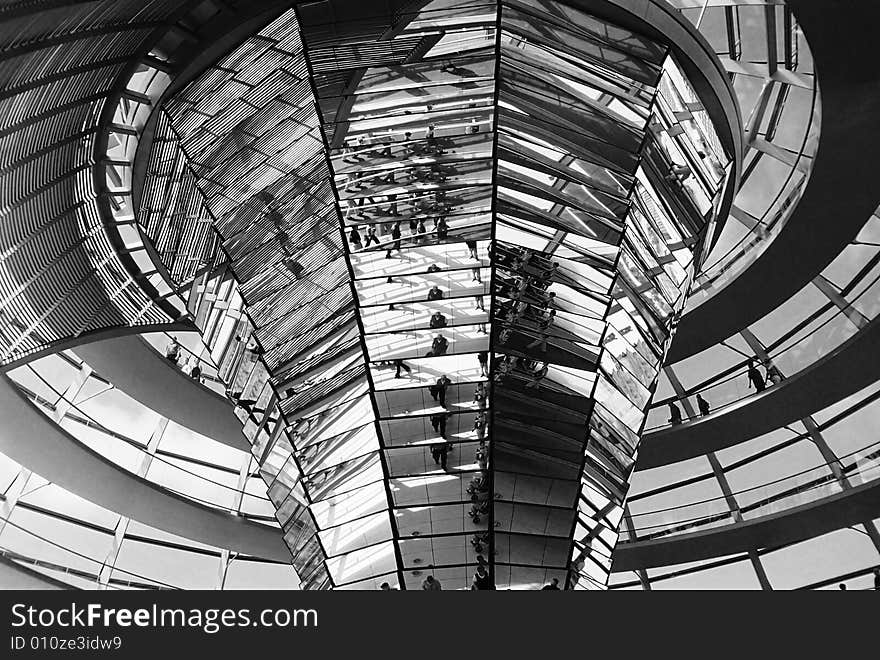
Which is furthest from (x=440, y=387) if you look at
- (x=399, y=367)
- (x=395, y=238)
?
(x=395, y=238)

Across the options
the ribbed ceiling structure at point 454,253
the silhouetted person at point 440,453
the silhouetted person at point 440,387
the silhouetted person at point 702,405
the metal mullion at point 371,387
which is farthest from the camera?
the silhouetted person at point 702,405

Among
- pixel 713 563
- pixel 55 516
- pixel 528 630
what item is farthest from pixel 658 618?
pixel 713 563

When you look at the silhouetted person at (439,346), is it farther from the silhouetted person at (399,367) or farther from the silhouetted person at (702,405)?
the silhouetted person at (702,405)

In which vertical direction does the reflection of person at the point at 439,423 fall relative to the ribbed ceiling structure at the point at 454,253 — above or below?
below

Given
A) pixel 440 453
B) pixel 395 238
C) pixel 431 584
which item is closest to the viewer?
pixel 395 238

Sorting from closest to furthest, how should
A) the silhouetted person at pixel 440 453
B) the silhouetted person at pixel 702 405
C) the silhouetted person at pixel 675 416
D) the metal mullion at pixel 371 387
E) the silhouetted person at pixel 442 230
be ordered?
the metal mullion at pixel 371 387 → the silhouetted person at pixel 442 230 → the silhouetted person at pixel 440 453 → the silhouetted person at pixel 702 405 → the silhouetted person at pixel 675 416

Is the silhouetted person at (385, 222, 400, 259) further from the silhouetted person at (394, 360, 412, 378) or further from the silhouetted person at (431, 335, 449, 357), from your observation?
the silhouetted person at (394, 360, 412, 378)

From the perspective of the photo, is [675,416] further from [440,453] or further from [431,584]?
[431,584]

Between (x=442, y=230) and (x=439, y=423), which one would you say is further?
(x=439, y=423)

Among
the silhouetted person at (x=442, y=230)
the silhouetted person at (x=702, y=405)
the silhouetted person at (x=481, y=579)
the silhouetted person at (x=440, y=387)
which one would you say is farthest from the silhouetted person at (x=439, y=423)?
the silhouetted person at (x=702, y=405)

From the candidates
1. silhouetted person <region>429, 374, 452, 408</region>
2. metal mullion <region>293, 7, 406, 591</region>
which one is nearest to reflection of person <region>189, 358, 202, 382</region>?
metal mullion <region>293, 7, 406, 591</region>

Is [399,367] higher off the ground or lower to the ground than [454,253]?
lower

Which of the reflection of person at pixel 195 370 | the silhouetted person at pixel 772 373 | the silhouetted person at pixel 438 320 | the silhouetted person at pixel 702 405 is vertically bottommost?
the silhouetted person at pixel 438 320

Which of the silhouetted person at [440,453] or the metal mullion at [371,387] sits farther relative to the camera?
the silhouetted person at [440,453]
